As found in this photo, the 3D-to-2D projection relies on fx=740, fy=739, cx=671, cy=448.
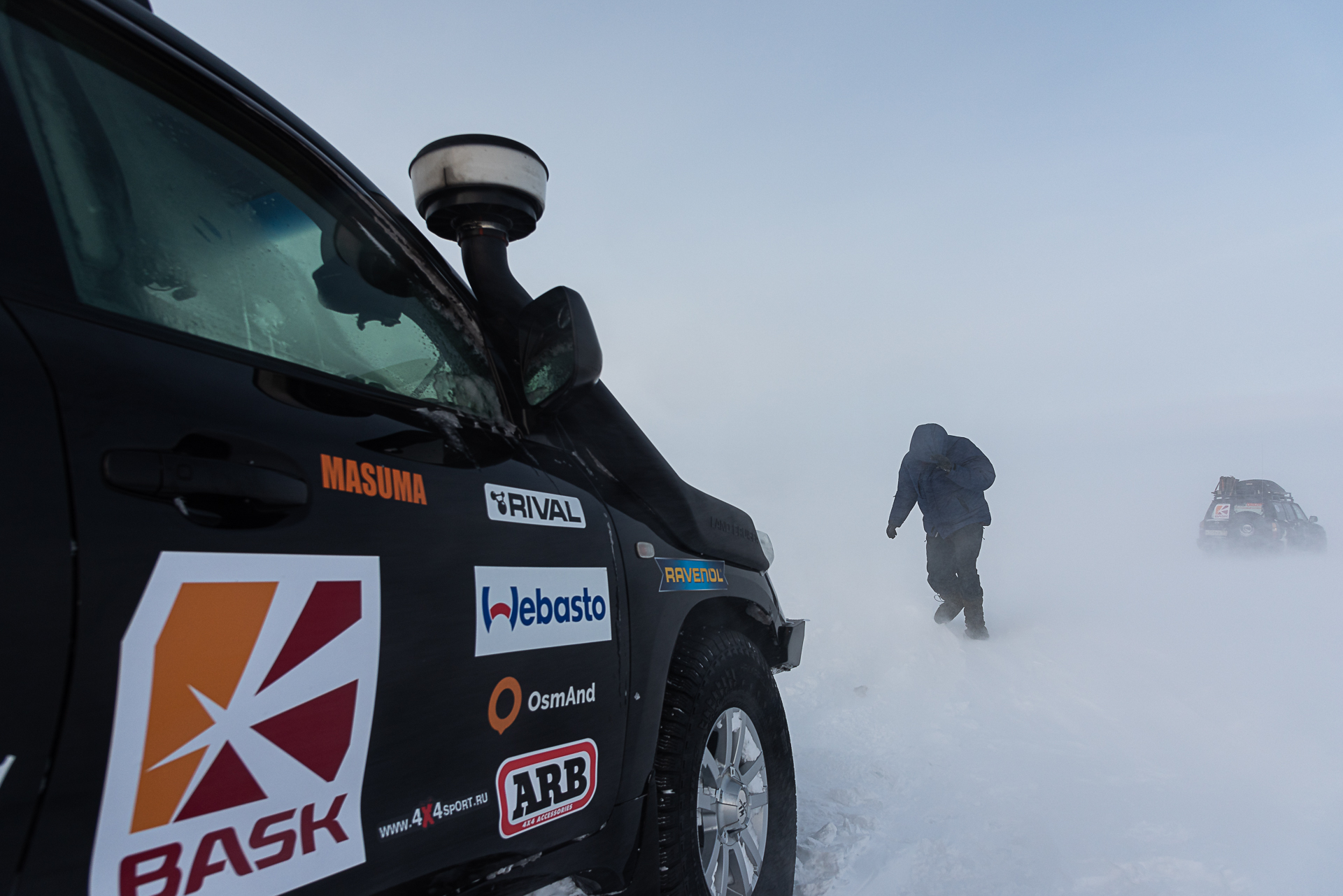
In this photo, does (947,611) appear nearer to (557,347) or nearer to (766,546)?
(766,546)

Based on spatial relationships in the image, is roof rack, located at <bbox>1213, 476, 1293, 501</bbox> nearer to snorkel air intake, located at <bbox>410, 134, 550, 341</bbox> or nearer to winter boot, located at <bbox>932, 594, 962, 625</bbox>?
winter boot, located at <bbox>932, 594, 962, 625</bbox>

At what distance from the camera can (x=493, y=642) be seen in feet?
4.25

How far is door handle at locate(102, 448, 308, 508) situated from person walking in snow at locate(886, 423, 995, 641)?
6.74m

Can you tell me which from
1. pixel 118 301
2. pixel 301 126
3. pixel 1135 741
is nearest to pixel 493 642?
pixel 118 301

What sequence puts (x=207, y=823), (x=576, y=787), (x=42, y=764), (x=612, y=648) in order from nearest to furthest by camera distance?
1. (x=42, y=764)
2. (x=207, y=823)
3. (x=576, y=787)
4. (x=612, y=648)

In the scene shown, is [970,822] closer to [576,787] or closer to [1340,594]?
[576,787]

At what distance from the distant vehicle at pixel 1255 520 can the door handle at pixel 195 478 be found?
721 inches

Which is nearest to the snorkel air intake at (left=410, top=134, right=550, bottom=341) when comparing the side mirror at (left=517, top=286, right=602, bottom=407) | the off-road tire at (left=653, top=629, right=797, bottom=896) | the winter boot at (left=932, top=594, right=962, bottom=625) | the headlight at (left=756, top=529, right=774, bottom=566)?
the side mirror at (left=517, top=286, right=602, bottom=407)

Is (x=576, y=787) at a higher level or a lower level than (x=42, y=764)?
lower

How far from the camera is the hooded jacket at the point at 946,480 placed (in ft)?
22.9

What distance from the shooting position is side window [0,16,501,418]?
0.96 m

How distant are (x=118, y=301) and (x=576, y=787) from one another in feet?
3.82

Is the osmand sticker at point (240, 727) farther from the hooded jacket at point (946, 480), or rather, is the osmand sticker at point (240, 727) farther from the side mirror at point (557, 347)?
the hooded jacket at point (946, 480)

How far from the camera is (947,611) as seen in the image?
711 centimetres
